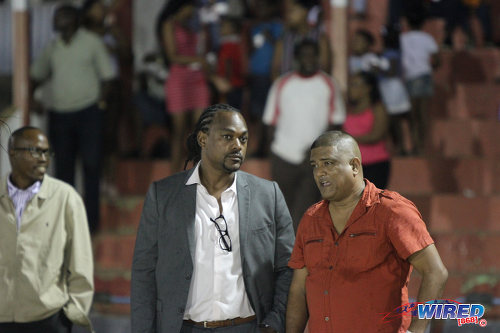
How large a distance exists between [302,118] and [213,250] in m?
3.33

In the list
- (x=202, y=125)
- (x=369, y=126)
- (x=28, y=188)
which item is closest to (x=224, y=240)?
(x=202, y=125)

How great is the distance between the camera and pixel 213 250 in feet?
12.6

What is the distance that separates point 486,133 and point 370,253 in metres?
5.72

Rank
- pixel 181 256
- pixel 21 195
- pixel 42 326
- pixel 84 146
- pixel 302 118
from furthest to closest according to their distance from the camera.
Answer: pixel 84 146
pixel 302 118
pixel 21 195
pixel 42 326
pixel 181 256

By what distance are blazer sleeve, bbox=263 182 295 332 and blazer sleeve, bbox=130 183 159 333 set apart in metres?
0.57

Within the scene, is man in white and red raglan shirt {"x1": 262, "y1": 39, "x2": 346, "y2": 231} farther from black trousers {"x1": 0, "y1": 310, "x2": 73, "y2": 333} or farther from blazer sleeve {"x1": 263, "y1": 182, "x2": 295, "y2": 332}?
blazer sleeve {"x1": 263, "y1": 182, "x2": 295, "y2": 332}

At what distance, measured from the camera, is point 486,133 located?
8844 mm

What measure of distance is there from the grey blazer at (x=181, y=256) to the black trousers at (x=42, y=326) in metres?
0.89

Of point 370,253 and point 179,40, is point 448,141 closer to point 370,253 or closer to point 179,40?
point 179,40

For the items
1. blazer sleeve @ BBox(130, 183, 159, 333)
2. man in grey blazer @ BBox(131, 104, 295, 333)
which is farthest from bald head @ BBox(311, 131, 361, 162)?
blazer sleeve @ BBox(130, 183, 159, 333)

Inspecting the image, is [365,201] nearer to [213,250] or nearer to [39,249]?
[213,250]

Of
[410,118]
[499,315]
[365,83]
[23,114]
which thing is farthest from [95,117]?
[499,315]

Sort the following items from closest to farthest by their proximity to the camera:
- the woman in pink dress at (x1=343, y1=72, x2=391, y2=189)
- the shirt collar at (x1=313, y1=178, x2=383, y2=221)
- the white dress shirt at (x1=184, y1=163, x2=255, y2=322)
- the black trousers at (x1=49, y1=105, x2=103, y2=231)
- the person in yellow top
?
the shirt collar at (x1=313, y1=178, x2=383, y2=221)
the white dress shirt at (x1=184, y1=163, x2=255, y2=322)
the person in yellow top
the woman in pink dress at (x1=343, y1=72, x2=391, y2=189)
the black trousers at (x1=49, y1=105, x2=103, y2=231)

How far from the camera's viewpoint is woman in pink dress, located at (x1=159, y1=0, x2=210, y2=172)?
786 cm
